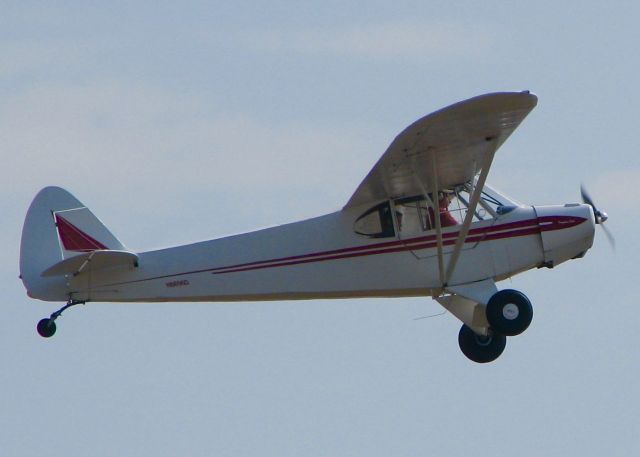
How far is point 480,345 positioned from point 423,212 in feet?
6.10

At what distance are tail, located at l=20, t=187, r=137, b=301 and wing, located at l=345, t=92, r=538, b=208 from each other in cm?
288

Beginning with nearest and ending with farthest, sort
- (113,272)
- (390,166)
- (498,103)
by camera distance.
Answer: (498,103) → (390,166) → (113,272)

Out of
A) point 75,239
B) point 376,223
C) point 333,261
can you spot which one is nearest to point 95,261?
point 75,239

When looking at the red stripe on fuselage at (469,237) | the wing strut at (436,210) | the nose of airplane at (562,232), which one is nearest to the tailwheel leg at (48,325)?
the red stripe on fuselage at (469,237)

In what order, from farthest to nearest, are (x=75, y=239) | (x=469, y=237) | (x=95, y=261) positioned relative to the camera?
(x=75, y=239)
(x=95, y=261)
(x=469, y=237)

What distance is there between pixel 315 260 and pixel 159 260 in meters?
1.71

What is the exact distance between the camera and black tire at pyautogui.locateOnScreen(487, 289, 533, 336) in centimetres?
1373

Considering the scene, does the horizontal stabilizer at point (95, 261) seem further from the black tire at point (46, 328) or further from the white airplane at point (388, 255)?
the black tire at point (46, 328)

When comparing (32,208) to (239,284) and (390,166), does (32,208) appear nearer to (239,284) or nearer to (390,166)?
(239,284)

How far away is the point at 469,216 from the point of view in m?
13.7

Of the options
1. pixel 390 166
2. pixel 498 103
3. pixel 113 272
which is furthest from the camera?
pixel 113 272

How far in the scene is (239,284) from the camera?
46.9 ft

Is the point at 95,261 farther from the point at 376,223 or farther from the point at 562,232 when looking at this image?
the point at 562,232

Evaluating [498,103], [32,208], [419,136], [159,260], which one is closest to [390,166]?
[419,136]
